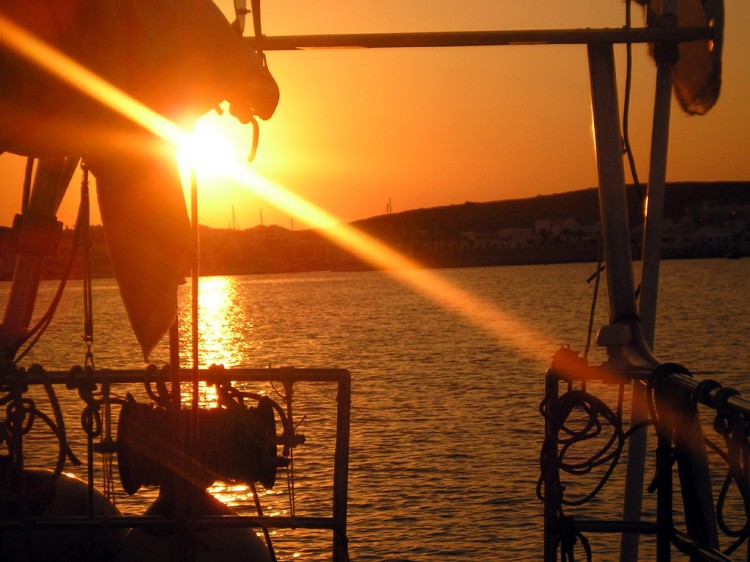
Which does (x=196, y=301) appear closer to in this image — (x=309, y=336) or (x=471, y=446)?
(x=471, y=446)

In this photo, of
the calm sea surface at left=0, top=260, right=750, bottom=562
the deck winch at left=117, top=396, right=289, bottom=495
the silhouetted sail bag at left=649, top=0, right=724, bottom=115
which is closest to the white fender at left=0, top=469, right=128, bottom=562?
the deck winch at left=117, top=396, right=289, bottom=495

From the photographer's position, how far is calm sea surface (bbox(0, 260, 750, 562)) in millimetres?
19469

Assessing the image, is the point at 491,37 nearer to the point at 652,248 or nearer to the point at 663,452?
the point at 652,248

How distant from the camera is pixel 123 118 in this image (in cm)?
323

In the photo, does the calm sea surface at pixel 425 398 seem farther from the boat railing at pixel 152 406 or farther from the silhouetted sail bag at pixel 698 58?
the silhouetted sail bag at pixel 698 58

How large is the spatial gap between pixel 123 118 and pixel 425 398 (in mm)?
37655

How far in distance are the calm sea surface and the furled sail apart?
3.69 m

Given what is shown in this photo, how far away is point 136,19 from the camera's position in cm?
328

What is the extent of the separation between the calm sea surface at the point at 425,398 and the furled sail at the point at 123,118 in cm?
369

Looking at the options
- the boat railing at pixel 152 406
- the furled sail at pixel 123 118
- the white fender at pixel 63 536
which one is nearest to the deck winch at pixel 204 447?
the boat railing at pixel 152 406

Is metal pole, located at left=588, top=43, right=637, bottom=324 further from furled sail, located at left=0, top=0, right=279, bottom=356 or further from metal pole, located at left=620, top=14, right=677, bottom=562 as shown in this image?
furled sail, located at left=0, top=0, right=279, bottom=356

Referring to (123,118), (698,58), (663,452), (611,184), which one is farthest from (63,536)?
(698,58)

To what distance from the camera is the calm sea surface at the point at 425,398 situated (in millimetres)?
19469

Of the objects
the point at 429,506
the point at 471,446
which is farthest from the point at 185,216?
the point at 471,446
